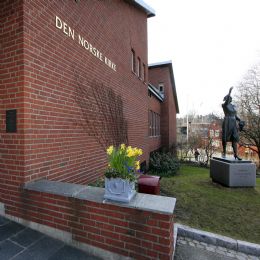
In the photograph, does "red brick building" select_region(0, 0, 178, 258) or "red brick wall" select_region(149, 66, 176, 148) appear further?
"red brick wall" select_region(149, 66, 176, 148)

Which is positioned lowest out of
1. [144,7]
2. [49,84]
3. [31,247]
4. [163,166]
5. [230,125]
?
[163,166]

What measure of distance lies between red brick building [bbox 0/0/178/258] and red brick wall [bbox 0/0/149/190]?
14 millimetres

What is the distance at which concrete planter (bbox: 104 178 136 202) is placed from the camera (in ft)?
8.16

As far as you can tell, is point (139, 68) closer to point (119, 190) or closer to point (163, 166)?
point (163, 166)

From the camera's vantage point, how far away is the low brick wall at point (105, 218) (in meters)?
2.31

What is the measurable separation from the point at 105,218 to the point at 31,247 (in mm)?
976

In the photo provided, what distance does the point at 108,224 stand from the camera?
2.51 m

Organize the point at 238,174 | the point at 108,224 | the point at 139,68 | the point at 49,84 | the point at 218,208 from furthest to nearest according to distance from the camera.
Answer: the point at 139,68 → the point at 238,174 → the point at 218,208 → the point at 49,84 → the point at 108,224

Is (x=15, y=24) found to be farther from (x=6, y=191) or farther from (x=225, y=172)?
(x=225, y=172)

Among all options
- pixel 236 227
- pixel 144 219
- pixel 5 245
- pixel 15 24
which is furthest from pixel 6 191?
pixel 236 227

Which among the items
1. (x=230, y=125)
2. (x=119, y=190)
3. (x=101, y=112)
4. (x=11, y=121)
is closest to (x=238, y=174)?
(x=230, y=125)

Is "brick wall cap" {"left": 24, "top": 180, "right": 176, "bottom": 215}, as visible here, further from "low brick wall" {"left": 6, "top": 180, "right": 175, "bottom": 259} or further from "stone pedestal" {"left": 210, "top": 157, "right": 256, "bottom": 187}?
"stone pedestal" {"left": 210, "top": 157, "right": 256, "bottom": 187}

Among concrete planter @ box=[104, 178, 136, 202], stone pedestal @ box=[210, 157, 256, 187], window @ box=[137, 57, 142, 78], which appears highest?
window @ box=[137, 57, 142, 78]

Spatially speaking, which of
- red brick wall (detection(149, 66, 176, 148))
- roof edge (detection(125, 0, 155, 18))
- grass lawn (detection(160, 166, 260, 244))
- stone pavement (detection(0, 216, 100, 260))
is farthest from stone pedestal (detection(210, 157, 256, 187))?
red brick wall (detection(149, 66, 176, 148))
